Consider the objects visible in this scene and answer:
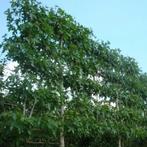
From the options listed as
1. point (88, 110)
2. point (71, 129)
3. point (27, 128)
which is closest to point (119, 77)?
point (88, 110)

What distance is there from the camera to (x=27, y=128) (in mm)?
6945

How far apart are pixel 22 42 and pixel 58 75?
1198 mm

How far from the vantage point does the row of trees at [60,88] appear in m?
7.57

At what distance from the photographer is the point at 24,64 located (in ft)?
26.2

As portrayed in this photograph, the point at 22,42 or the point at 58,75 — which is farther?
the point at 58,75

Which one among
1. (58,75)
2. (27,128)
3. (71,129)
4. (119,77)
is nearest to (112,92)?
(119,77)

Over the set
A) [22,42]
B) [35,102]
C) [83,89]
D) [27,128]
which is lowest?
[27,128]

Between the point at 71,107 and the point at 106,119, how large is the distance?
54.2 inches

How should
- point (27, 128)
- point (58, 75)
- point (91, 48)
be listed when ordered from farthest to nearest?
point (91, 48) < point (58, 75) < point (27, 128)

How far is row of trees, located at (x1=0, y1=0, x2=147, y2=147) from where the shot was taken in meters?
7.57

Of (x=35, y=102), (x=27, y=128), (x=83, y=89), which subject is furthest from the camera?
(x=83, y=89)

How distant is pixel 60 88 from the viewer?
28.2 feet

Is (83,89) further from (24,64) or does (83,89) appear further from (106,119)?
(24,64)

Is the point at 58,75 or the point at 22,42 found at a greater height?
the point at 22,42
